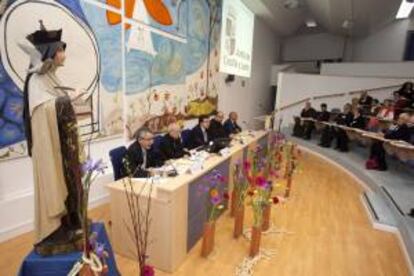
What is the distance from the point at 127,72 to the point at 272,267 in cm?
299

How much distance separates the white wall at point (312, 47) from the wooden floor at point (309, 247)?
8.37 m

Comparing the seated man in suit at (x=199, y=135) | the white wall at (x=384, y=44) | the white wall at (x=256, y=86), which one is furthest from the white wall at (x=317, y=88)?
the seated man in suit at (x=199, y=135)

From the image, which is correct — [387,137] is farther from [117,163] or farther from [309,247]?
[117,163]

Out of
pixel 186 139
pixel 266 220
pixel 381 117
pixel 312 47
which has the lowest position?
pixel 266 220

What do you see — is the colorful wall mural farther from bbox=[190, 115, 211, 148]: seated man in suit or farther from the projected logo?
bbox=[190, 115, 211, 148]: seated man in suit

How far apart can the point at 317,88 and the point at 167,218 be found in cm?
768

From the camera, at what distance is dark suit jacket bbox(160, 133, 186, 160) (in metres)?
3.70

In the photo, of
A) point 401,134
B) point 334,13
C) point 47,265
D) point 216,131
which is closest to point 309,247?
point 47,265

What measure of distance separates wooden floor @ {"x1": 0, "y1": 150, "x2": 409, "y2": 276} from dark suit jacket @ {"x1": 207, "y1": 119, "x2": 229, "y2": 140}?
1.58 metres

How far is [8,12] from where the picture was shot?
8.55 ft

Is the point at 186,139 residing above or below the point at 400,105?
below

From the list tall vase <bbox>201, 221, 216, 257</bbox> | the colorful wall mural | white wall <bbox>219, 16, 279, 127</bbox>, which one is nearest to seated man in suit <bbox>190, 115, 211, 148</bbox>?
the colorful wall mural

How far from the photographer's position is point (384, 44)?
10086 millimetres

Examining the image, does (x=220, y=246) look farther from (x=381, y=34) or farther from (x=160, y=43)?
(x=381, y=34)
